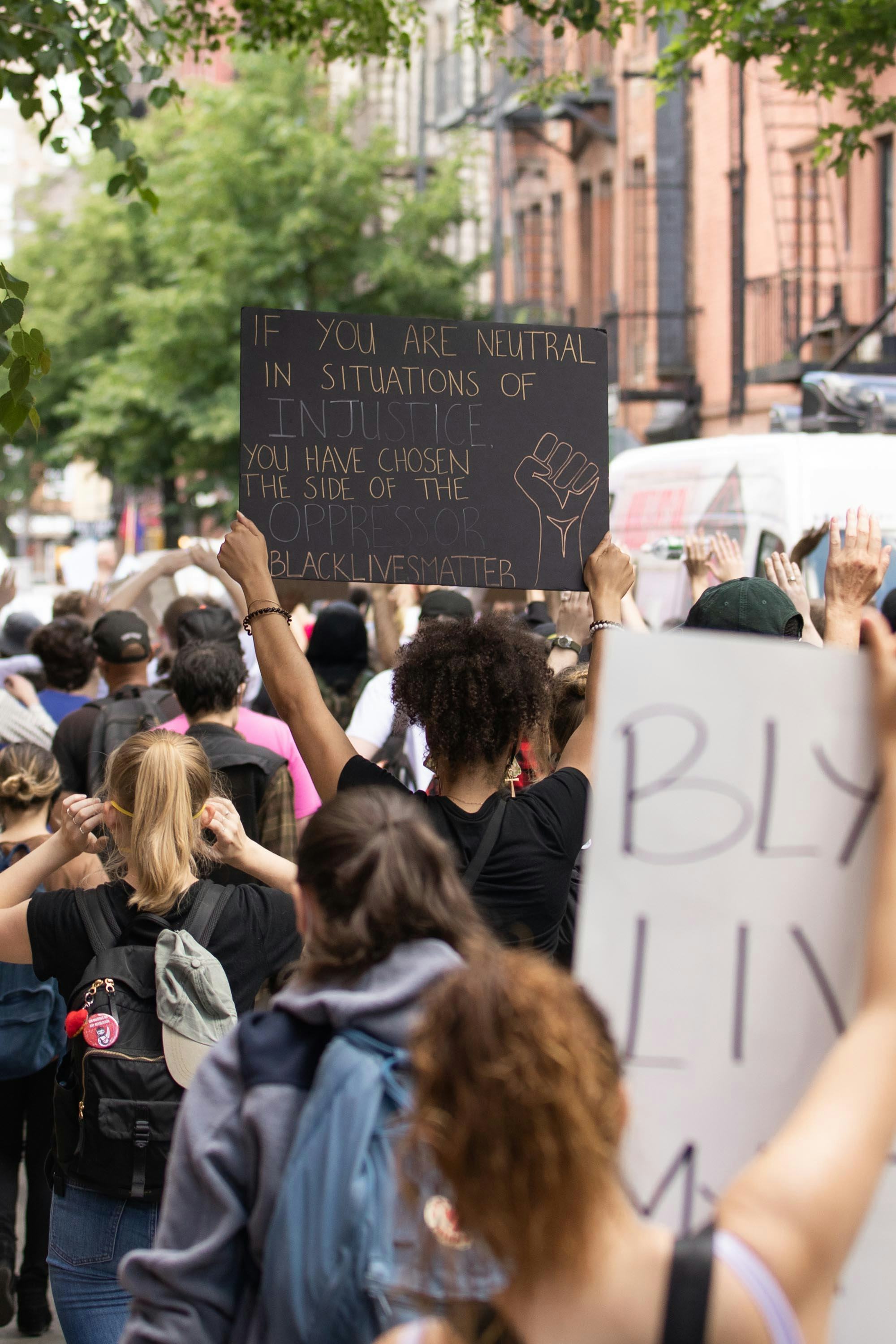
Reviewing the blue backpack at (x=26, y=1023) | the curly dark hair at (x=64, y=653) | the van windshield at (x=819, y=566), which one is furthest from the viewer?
the van windshield at (x=819, y=566)

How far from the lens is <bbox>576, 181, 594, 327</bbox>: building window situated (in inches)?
1015

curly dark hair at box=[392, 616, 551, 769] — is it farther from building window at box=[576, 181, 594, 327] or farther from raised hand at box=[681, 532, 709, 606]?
building window at box=[576, 181, 594, 327]

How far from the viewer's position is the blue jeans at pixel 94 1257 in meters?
3.09

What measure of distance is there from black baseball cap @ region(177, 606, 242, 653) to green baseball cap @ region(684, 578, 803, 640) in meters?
3.02

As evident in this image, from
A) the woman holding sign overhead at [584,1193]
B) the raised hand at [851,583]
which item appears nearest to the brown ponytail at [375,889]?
the woman holding sign overhead at [584,1193]

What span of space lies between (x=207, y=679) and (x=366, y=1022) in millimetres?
3101

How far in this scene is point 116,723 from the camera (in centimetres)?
572

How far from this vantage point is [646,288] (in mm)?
22219

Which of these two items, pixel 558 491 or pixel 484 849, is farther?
pixel 558 491

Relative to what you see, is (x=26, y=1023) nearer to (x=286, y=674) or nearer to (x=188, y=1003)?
(x=188, y=1003)

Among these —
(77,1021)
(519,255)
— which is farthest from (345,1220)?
(519,255)

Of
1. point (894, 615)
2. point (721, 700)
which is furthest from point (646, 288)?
point (721, 700)

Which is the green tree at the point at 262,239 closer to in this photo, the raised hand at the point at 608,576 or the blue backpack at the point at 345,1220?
the raised hand at the point at 608,576

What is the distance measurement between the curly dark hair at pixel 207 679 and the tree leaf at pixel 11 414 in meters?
1.04
